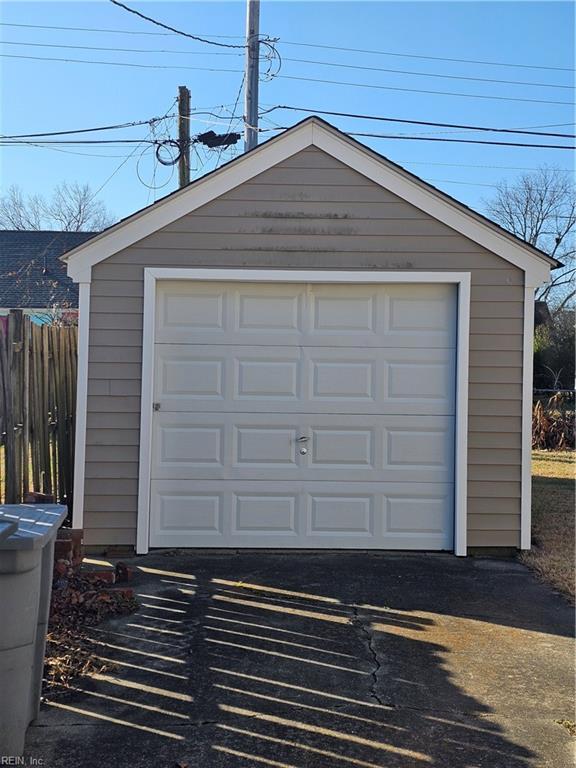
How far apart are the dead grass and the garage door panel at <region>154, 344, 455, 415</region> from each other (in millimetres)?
1560

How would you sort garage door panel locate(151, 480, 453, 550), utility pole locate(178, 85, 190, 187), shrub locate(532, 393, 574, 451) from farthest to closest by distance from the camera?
shrub locate(532, 393, 574, 451), utility pole locate(178, 85, 190, 187), garage door panel locate(151, 480, 453, 550)

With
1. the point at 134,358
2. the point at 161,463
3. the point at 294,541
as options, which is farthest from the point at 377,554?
the point at 134,358

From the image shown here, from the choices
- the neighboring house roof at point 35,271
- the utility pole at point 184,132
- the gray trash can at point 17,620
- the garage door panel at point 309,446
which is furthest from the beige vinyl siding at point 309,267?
the neighboring house roof at point 35,271

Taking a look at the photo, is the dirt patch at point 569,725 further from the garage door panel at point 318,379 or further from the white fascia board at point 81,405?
the white fascia board at point 81,405

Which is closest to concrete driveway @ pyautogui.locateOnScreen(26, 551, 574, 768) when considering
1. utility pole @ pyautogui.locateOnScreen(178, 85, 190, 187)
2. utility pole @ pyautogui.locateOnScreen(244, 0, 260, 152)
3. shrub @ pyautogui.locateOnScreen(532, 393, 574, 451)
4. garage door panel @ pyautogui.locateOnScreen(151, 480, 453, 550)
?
garage door panel @ pyautogui.locateOnScreen(151, 480, 453, 550)

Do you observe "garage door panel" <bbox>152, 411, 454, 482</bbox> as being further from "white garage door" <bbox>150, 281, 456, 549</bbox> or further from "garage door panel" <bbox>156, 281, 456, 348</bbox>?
"garage door panel" <bbox>156, 281, 456, 348</bbox>

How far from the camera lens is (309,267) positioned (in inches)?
249

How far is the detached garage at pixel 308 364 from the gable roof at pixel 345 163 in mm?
17

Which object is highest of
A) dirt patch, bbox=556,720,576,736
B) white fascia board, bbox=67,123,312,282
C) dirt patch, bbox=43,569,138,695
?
white fascia board, bbox=67,123,312,282

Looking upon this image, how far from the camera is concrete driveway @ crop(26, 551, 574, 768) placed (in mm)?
3051

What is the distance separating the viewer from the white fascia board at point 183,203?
622cm

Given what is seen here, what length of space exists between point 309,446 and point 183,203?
2.40 meters

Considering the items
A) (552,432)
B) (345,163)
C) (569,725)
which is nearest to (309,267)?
(345,163)

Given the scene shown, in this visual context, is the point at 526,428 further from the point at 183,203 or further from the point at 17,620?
the point at 17,620
